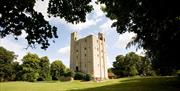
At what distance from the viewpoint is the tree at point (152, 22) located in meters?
13.8

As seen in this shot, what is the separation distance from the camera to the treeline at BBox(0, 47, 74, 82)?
6206 cm

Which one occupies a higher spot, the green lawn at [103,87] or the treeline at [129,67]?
the treeline at [129,67]

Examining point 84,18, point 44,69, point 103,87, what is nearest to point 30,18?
point 84,18

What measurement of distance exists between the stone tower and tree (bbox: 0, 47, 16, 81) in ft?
62.4

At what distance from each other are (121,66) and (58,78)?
36.5 m

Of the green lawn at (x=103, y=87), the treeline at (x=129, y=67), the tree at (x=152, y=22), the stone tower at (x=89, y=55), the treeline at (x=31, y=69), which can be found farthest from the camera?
the treeline at (x=129, y=67)

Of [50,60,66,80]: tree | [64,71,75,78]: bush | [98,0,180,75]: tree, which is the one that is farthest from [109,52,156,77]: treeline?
[98,0,180,75]: tree

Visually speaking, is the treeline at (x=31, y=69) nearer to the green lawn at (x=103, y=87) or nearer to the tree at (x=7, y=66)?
the tree at (x=7, y=66)

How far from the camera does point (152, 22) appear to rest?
1700 centimetres

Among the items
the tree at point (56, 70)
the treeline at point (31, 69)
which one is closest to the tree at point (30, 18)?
the treeline at point (31, 69)

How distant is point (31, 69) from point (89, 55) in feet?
76.8

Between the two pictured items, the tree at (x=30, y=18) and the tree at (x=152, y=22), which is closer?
the tree at (x=30, y=18)

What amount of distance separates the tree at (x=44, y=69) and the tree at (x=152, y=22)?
4065 centimetres

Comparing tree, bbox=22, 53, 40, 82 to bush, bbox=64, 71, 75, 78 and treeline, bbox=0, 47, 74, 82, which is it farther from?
bush, bbox=64, 71, 75, 78
